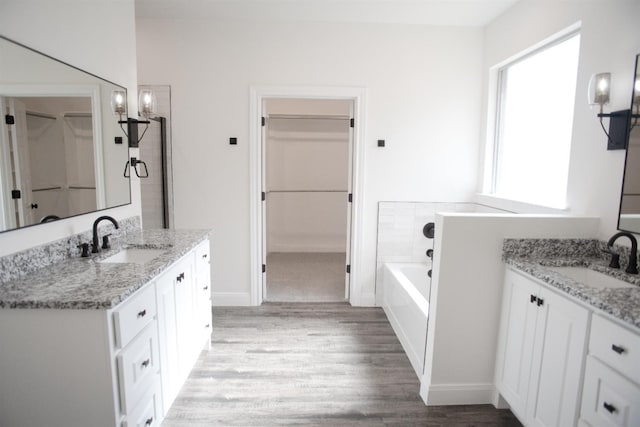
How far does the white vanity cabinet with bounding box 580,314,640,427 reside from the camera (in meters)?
1.30

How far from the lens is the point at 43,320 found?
1412 mm

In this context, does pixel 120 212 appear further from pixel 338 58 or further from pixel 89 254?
pixel 338 58

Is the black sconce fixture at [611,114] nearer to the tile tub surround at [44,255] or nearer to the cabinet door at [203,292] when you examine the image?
the cabinet door at [203,292]

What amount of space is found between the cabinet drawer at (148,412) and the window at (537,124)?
2.74m

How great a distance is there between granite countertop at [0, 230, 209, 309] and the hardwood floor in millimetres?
929

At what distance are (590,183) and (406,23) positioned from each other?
2.19 metres

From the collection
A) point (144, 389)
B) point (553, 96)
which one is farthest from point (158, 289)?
point (553, 96)

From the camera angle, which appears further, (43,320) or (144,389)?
(144,389)

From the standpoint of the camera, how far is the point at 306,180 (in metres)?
5.88

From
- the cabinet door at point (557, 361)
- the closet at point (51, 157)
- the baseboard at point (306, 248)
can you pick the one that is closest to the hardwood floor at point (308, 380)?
the cabinet door at point (557, 361)

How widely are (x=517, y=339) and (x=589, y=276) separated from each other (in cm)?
51

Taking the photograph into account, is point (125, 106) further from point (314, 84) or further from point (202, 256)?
point (314, 84)

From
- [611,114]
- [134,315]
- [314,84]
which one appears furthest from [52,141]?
[611,114]

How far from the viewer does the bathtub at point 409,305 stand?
99.4 inches
